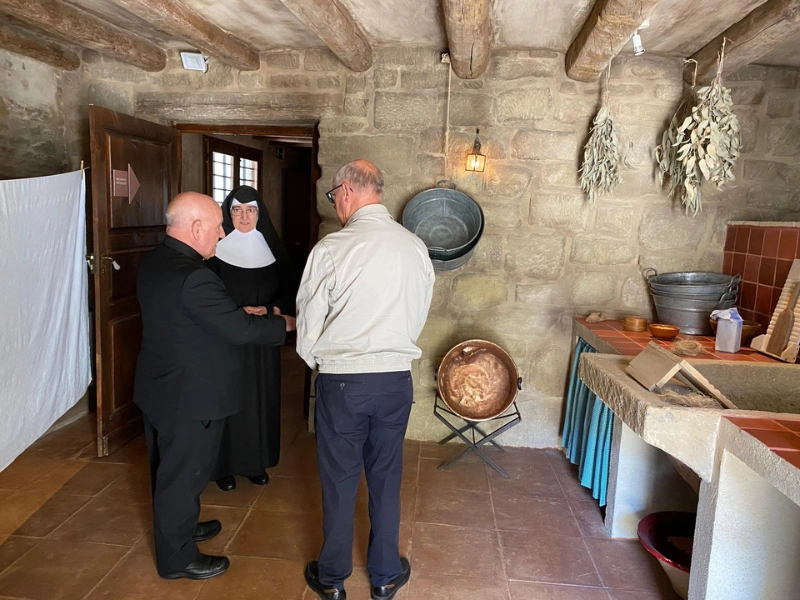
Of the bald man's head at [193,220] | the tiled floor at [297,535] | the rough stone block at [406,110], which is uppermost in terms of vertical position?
the rough stone block at [406,110]

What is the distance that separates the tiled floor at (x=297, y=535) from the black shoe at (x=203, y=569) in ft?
0.10

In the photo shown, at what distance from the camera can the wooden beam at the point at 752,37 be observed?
2.15m

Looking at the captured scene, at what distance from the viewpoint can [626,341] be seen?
259 cm

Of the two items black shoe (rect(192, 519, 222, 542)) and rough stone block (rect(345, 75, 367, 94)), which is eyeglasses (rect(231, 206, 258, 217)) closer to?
rough stone block (rect(345, 75, 367, 94))

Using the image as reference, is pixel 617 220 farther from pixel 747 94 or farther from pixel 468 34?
pixel 468 34

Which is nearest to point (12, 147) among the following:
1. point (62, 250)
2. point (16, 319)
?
point (62, 250)

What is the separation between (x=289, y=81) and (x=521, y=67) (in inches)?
52.1

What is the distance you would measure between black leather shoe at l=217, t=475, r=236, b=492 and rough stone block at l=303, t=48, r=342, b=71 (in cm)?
228

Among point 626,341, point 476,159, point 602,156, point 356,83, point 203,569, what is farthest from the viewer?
point 356,83

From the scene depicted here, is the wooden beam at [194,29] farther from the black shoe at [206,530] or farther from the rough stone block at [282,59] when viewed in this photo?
the black shoe at [206,530]

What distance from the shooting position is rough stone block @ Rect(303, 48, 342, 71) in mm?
3156

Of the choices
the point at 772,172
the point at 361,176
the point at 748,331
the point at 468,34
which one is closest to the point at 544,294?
the point at 748,331

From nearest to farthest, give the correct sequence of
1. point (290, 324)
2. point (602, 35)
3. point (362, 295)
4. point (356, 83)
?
point (362, 295) < point (290, 324) < point (602, 35) < point (356, 83)

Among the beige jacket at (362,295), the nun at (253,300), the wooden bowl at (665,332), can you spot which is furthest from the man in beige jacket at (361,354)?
the wooden bowl at (665,332)
